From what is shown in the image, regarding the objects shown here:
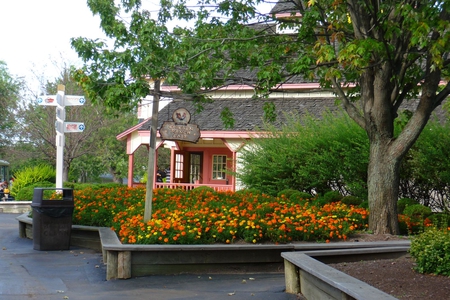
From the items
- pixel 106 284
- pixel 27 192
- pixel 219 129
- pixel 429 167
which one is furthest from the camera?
pixel 27 192

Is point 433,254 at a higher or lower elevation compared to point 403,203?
lower

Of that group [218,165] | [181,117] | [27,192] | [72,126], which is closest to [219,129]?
[218,165]

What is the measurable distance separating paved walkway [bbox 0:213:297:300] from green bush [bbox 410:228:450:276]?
1.69 metres

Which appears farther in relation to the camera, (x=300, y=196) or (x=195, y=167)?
(x=195, y=167)

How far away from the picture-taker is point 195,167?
2909 cm

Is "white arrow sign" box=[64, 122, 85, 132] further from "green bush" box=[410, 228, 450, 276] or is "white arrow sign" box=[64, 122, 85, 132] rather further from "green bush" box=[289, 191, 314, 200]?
"green bush" box=[410, 228, 450, 276]

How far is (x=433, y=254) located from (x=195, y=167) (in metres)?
21.9

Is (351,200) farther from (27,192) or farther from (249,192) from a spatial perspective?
(27,192)

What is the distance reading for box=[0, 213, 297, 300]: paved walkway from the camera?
8.43m

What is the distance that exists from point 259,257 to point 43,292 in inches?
132

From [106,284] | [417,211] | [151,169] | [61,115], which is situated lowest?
[106,284]

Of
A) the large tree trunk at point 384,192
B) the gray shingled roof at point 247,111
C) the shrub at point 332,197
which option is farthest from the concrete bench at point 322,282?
the gray shingled roof at point 247,111

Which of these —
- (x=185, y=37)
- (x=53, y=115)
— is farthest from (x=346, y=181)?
(x=53, y=115)

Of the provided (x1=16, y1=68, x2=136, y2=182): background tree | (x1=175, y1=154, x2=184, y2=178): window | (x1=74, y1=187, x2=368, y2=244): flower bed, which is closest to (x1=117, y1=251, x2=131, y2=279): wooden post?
(x1=74, y1=187, x2=368, y2=244): flower bed
